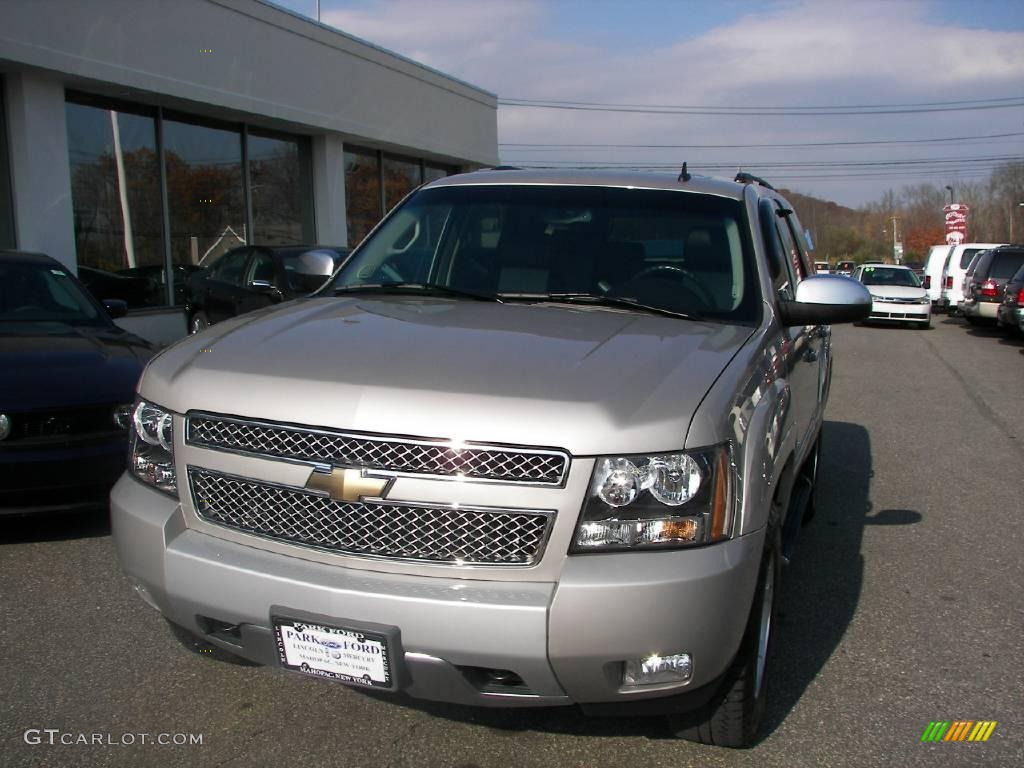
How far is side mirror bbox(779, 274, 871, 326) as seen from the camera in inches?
151

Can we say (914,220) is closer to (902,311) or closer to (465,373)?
(902,311)

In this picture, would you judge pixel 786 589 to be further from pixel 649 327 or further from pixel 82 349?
pixel 82 349

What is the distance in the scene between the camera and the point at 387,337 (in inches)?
126

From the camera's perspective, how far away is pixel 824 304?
383 centimetres

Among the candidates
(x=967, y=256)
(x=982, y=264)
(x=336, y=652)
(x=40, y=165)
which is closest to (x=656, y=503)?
(x=336, y=652)

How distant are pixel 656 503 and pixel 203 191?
1525 centimetres

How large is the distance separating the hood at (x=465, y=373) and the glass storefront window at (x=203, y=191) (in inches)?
518

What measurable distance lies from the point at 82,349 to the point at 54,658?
2.45m

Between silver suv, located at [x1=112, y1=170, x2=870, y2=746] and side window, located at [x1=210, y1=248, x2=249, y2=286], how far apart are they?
33.5 ft

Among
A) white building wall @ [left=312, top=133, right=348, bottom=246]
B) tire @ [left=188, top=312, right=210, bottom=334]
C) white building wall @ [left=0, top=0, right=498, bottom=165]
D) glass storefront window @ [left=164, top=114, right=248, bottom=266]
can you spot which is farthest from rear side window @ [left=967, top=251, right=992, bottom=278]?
tire @ [left=188, top=312, right=210, bottom=334]

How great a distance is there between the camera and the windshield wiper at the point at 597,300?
3723 mm

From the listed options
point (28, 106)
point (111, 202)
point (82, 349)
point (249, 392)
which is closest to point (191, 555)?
point (249, 392)

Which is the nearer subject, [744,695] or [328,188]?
[744,695]

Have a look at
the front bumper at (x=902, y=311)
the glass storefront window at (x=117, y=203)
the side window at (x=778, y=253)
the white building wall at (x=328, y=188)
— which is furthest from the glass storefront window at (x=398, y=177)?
the side window at (x=778, y=253)
